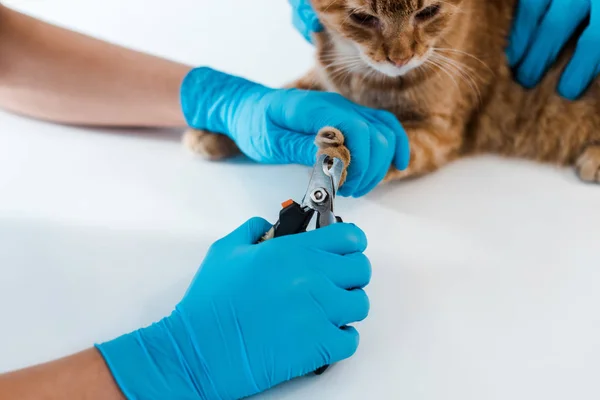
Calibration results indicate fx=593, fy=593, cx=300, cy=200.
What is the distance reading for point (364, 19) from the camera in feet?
4.05

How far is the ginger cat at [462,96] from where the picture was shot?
4.40ft

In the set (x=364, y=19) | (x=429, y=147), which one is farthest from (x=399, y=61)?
(x=429, y=147)

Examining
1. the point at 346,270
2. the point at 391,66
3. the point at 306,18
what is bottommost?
the point at 346,270

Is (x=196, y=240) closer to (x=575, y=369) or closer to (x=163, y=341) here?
(x=163, y=341)

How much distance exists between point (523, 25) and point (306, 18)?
0.53 metres

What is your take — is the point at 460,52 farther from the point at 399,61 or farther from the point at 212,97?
the point at 212,97

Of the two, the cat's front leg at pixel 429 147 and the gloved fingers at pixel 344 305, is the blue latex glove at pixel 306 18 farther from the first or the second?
the gloved fingers at pixel 344 305

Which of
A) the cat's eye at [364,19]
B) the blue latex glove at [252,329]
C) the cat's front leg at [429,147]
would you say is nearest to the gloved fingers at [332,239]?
the blue latex glove at [252,329]

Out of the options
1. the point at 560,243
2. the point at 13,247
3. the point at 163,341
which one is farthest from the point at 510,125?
the point at 13,247

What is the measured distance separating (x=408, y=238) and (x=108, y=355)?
0.61 meters

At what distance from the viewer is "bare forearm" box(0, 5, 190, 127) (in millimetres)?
1488

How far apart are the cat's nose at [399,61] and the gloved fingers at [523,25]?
38cm

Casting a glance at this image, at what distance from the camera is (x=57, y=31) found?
1535mm

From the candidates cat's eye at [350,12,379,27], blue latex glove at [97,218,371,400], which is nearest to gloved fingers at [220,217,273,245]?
blue latex glove at [97,218,371,400]
